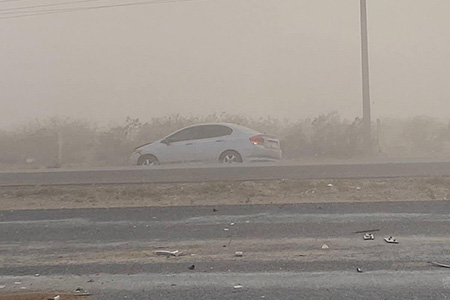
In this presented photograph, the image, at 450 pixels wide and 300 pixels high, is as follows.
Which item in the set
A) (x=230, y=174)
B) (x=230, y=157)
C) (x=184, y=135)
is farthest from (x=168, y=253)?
(x=184, y=135)

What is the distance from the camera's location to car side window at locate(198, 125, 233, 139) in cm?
1702

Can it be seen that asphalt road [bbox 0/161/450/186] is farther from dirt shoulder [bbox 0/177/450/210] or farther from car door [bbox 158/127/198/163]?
car door [bbox 158/127/198/163]

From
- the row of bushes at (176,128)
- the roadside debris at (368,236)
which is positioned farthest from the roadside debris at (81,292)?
the row of bushes at (176,128)

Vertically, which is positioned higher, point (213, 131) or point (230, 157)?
point (213, 131)

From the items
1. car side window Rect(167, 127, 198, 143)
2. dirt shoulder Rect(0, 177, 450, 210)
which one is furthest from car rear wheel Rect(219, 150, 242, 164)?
dirt shoulder Rect(0, 177, 450, 210)

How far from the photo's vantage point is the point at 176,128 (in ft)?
84.1

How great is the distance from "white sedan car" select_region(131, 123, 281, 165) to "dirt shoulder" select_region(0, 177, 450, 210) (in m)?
3.71

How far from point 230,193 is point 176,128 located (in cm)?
1366

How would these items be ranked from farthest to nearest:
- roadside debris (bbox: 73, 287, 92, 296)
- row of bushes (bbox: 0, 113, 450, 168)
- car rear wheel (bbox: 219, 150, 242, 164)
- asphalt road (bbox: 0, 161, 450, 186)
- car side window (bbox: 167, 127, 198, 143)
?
row of bushes (bbox: 0, 113, 450, 168)
car side window (bbox: 167, 127, 198, 143)
car rear wheel (bbox: 219, 150, 242, 164)
asphalt road (bbox: 0, 161, 450, 186)
roadside debris (bbox: 73, 287, 92, 296)

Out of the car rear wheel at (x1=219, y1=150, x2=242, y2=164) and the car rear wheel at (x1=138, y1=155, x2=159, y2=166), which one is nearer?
→ the car rear wheel at (x1=219, y1=150, x2=242, y2=164)

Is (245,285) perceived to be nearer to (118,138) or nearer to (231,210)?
(231,210)

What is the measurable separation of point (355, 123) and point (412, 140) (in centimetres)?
309

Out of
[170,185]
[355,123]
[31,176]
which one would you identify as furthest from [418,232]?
[355,123]

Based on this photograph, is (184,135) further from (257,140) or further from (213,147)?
(257,140)
